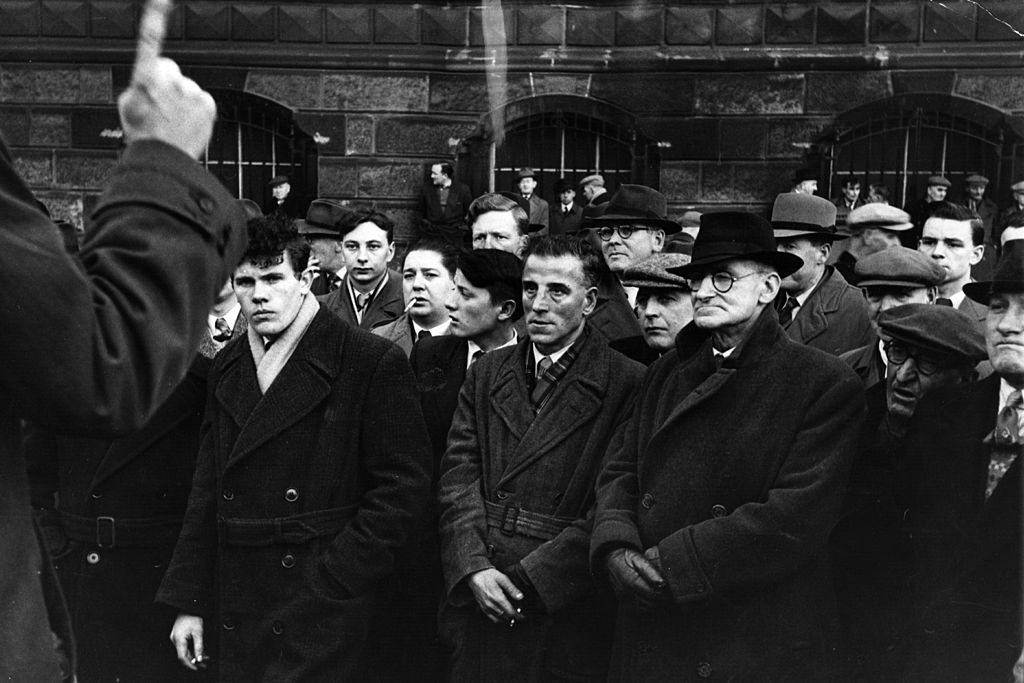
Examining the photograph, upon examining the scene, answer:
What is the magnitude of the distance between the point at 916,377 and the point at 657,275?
3.76 ft

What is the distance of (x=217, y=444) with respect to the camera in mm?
4086

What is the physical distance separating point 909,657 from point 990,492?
1.90 ft

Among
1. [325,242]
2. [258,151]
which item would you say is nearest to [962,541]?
[325,242]

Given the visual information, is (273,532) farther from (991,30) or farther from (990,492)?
(991,30)

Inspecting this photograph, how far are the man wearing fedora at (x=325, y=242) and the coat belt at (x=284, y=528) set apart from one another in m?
3.99

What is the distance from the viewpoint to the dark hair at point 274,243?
4.25m

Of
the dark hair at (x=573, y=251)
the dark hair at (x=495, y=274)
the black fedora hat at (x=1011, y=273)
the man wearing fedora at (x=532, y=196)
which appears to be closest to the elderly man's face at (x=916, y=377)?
the black fedora hat at (x=1011, y=273)

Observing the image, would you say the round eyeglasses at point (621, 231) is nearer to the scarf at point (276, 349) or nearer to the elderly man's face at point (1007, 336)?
the scarf at point (276, 349)

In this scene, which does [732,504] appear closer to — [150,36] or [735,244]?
[735,244]

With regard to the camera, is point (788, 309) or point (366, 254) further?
point (366, 254)

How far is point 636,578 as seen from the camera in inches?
145

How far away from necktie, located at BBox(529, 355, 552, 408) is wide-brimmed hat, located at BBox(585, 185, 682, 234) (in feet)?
6.99

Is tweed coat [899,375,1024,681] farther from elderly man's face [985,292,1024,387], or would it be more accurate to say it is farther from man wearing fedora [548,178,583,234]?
man wearing fedora [548,178,583,234]

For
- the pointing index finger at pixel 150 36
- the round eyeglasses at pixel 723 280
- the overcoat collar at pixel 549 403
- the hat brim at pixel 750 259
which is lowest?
the overcoat collar at pixel 549 403
